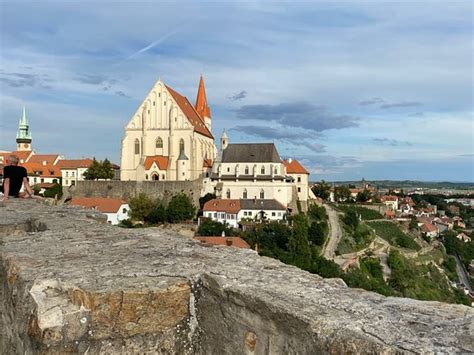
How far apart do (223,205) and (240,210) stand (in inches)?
76.5

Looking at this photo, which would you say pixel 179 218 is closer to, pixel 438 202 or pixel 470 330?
pixel 470 330

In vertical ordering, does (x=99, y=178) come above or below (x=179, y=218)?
above

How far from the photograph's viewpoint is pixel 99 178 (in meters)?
62.2

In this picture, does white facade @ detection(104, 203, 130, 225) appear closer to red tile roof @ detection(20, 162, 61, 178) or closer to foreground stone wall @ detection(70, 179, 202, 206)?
foreground stone wall @ detection(70, 179, 202, 206)

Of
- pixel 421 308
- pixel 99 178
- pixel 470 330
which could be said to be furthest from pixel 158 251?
pixel 99 178

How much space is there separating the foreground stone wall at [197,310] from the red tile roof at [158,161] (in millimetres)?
57195

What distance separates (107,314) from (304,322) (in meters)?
1.11

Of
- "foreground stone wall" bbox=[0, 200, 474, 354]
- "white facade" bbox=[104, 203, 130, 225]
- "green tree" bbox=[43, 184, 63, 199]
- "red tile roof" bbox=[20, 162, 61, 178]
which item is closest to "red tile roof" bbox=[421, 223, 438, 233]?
"white facade" bbox=[104, 203, 130, 225]

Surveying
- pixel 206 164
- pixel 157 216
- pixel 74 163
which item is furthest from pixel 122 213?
pixel 74 163

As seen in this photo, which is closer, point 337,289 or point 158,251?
point 337,289

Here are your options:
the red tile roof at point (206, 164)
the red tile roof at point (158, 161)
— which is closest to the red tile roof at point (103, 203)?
the red tile roof at point (158, 161)

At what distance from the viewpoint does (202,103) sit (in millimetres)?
73312

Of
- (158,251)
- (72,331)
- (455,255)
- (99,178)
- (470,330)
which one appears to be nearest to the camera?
(470,330)

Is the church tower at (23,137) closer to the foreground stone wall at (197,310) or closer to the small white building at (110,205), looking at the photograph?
the small white building at (110,205)
